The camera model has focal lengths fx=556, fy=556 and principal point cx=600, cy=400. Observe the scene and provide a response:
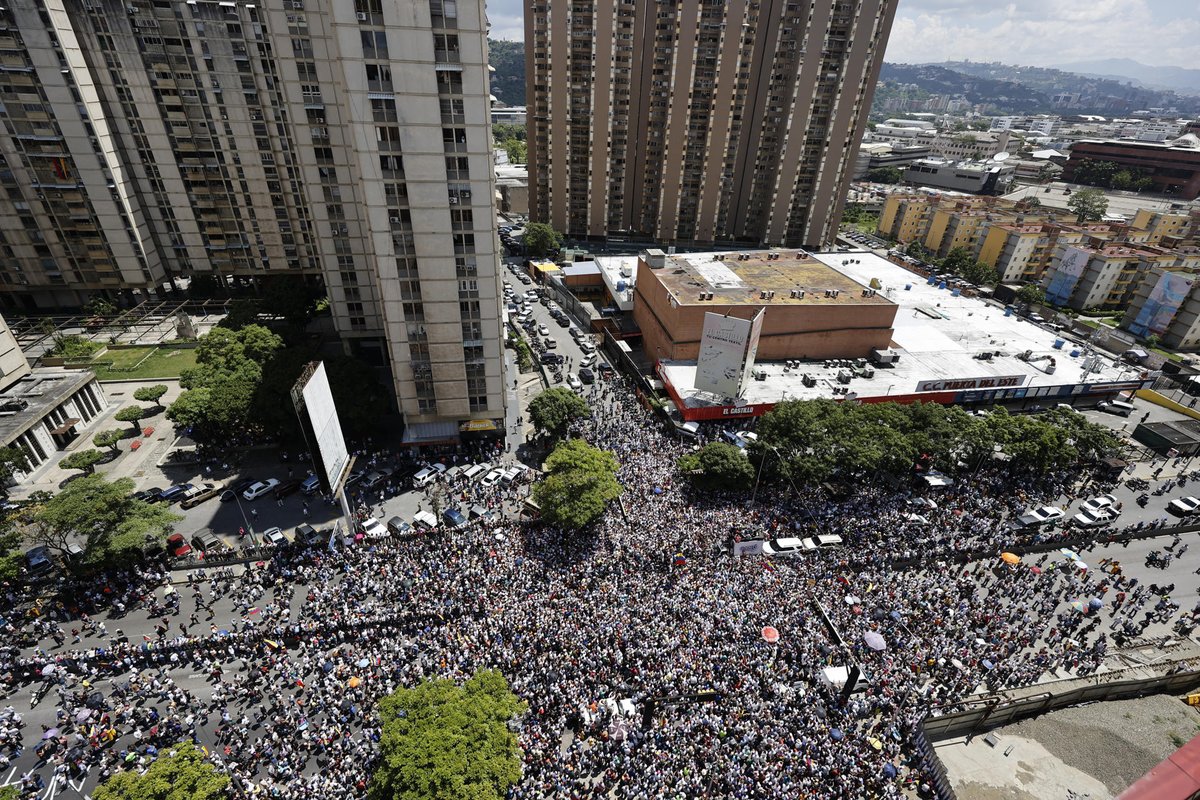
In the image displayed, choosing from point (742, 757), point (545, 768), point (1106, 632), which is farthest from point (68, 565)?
point (1106, 632)

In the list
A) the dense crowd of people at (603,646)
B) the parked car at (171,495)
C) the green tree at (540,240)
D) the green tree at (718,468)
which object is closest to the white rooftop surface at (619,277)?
the green tree at (540,240)

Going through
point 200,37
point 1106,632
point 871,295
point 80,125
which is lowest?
point 1106,632

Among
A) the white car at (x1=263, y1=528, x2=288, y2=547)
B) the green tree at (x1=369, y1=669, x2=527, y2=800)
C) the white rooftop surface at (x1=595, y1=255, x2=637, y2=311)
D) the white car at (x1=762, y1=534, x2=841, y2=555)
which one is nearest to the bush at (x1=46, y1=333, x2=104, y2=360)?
the white car at (x1=263, y1=528, x2=288, y2=547)

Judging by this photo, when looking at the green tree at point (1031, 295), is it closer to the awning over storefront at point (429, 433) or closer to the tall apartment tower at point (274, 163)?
Answer: the tall apartment tower at point (274, 163)

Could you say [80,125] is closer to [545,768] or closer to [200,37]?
[200,37]

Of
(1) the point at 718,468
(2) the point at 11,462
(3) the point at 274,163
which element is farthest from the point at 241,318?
(1) the point at 718,468

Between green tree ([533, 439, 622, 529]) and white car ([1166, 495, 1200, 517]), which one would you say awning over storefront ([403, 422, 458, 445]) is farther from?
white car ([1166, 495, 1200, 517])
